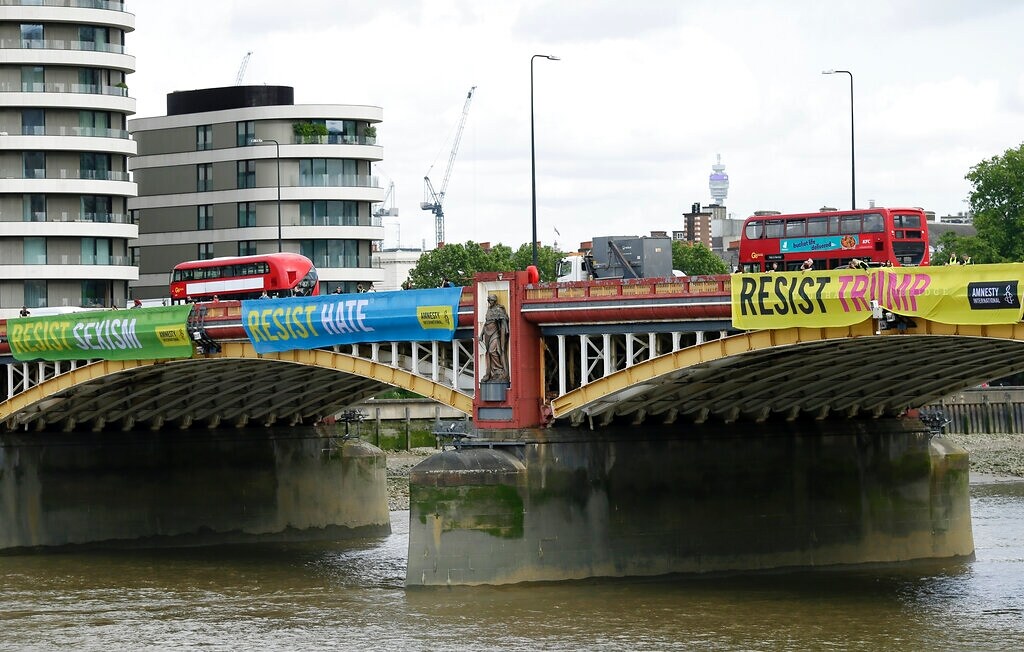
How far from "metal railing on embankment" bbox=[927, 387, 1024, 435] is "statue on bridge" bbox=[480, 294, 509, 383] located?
221 feet

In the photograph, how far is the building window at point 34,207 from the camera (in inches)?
3991

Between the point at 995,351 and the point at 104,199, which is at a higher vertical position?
the point at 104,199

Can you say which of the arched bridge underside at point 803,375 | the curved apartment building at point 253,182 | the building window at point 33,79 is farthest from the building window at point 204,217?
the arched bridge underside at point 803,375

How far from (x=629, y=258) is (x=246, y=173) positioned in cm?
5685

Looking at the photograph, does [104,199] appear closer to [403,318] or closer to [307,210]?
[307,210]

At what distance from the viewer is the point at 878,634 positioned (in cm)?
4578

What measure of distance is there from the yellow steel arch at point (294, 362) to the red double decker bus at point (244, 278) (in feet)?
31.7

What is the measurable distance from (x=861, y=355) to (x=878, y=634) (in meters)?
7.27

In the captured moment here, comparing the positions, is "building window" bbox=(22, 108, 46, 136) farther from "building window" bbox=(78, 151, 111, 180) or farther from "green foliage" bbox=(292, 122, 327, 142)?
"green foliage" bbox=(292, 122, 327, 142)

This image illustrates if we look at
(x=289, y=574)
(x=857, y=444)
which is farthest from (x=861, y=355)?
(x=289, y=574)

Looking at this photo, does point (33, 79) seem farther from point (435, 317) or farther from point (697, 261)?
point (697, 261)

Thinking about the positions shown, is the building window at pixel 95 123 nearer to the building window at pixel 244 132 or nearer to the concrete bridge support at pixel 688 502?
the building window at pixel 244 132

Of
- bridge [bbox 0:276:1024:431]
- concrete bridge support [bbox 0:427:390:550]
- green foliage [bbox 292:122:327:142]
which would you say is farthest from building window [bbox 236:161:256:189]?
bridge [bbox 0:276:1024:431]

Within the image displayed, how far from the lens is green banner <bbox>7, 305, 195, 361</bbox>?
205 feet
